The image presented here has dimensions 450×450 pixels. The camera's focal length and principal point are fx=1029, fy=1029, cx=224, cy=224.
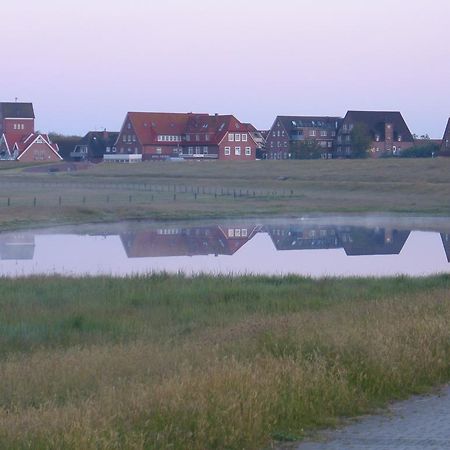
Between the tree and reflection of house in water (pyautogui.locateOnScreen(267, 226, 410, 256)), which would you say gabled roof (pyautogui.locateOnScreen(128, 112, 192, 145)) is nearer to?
the tree

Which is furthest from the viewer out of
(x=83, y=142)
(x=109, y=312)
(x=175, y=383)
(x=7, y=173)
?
(x=83, y=142)

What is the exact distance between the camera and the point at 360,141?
123062 millimetres

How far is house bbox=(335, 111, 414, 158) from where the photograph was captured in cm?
12712

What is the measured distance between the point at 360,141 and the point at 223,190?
48.1 meters

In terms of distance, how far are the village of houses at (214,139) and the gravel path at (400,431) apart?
4217 inches

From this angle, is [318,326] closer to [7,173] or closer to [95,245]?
[95,245]

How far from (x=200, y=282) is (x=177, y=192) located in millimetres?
51276

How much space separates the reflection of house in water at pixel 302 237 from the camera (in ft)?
128

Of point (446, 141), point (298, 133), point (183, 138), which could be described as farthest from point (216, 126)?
point (446, 141)

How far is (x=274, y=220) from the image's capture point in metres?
51.8

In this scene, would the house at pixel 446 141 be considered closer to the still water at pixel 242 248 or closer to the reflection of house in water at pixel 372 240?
the still water at pixel 242 248

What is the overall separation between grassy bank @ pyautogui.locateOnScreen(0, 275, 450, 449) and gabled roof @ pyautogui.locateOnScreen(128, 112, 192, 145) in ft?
361

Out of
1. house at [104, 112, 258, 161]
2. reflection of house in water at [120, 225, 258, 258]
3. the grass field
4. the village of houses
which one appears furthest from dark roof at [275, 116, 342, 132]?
reflection of house in water at [120, 225, 258, 258]

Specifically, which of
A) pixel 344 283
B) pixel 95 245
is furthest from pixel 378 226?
pixel 344 283
